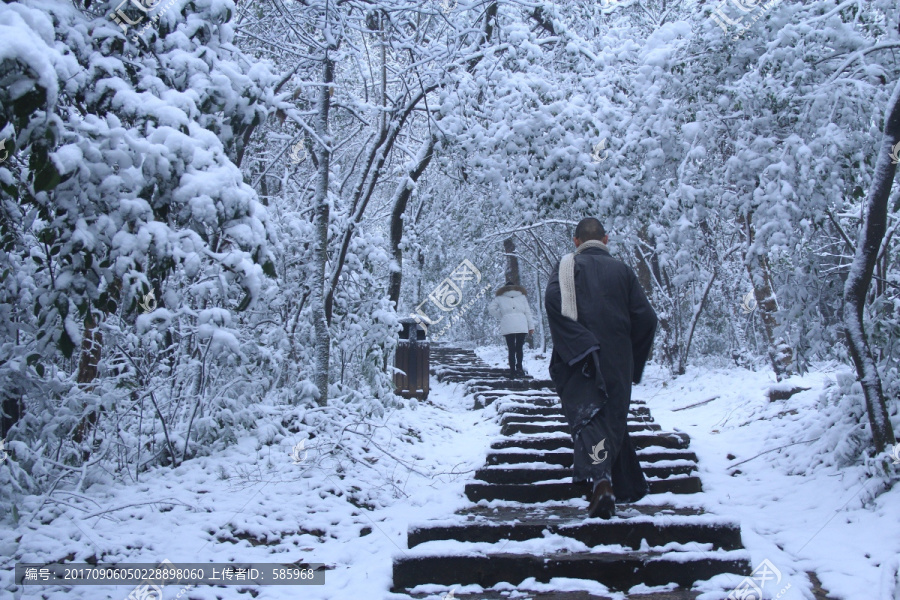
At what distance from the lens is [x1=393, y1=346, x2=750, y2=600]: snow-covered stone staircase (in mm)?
3381

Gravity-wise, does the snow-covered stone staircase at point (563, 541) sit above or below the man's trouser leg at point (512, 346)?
below

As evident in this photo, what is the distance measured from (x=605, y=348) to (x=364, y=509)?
223cm

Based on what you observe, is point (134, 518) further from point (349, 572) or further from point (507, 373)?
point (507, 373)

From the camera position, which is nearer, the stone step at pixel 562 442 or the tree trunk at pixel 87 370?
the tree trunk at pixel 87 370

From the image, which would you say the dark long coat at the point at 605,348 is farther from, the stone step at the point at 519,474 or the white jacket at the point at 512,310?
the white jacket at the point at 512,310

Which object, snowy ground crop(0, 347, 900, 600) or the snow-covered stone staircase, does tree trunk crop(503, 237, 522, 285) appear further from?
the snow-covered stone staircase

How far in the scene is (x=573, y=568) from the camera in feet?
11.3

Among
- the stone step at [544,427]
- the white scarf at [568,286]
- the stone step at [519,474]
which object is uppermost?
the white scarf at [568,286]

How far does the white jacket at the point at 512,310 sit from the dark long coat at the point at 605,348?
529 cm

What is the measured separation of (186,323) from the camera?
17.4ft

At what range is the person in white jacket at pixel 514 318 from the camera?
32.2 feet

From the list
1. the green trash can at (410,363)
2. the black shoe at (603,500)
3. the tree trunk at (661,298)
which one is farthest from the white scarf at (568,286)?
the tree trunk at (661,298)

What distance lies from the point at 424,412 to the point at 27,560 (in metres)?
5.43

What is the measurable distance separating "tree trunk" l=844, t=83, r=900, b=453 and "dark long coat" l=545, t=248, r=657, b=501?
130 cm
